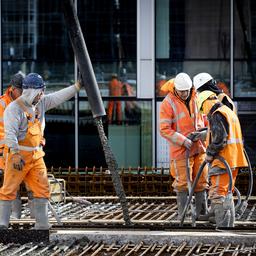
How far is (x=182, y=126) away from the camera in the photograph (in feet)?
44.2

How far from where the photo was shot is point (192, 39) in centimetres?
1986

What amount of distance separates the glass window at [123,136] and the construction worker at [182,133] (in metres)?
6.35

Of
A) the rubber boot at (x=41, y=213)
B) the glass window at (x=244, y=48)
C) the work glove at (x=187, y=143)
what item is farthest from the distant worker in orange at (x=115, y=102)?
the rubber boot at (x=41, y=213)

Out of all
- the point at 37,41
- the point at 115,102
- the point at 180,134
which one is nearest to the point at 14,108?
the point at 180,134

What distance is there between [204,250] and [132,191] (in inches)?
229

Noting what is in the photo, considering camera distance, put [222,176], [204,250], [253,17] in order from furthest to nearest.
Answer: [253,17], [222,176], [204,250]

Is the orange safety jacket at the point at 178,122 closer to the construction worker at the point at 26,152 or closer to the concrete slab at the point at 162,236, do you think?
the construction worker at the point at 26,152

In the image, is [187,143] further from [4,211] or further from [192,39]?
[192,39]

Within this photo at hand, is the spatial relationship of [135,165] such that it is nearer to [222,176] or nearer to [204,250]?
[222,176]

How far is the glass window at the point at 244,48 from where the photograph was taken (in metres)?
19.6

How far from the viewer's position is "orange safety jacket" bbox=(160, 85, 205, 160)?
43.9 feet

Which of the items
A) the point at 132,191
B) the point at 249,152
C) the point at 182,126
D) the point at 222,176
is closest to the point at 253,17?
the point at 249,152

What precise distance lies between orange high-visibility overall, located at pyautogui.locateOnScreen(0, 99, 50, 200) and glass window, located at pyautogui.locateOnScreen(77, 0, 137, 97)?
7.81 metres

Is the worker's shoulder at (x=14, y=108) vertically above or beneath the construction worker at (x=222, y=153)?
above
